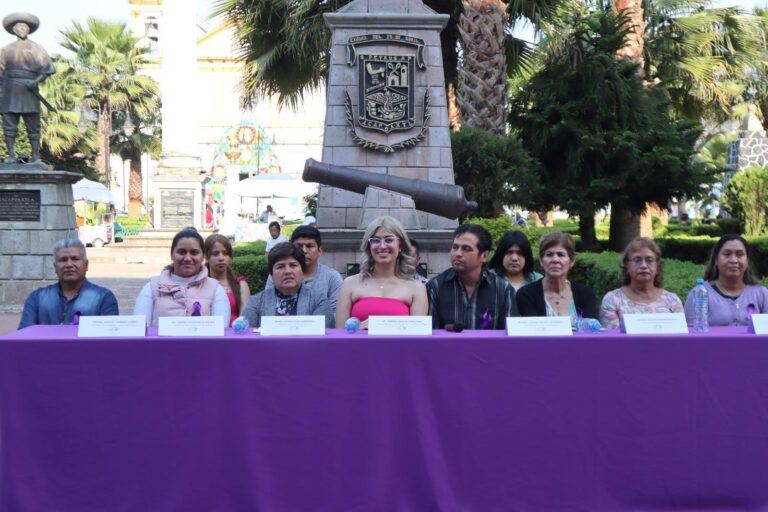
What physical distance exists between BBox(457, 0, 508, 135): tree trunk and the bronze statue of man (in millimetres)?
6602

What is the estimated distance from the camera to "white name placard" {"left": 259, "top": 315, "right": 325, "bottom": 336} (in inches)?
162

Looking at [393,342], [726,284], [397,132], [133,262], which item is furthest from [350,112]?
[133,262]

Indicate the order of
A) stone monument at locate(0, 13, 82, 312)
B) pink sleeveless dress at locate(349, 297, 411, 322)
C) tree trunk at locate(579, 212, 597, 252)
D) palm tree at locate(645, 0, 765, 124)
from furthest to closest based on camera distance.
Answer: palm tree at locate(645, 0, 765, 124) < tree trunk at locate(579, 212, 597, 252) < stone monument at locate(0, 13, 82, 312) < pink sleeveless dress at locate(349, 297, 411, 322)

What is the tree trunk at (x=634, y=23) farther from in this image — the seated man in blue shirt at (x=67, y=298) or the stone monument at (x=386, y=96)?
the seated man in blue shirt at (x=67, y=298)

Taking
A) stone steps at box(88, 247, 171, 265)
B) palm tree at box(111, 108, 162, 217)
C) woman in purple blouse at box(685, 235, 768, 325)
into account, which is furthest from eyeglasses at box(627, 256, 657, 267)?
palm tree at box(111, 108, 162, 217)

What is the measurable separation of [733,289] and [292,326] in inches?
100.0

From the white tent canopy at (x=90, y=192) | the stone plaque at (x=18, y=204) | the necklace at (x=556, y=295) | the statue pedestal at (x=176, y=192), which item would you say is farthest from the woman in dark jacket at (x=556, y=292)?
the white tent canopy at (x=90, y=192)

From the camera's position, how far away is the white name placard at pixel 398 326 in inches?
161

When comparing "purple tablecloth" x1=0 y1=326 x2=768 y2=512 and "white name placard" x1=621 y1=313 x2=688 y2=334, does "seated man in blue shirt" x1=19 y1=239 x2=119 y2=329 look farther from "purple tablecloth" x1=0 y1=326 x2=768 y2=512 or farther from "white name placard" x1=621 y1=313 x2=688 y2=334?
"white name placard" x1=621 y1=313 x2=688 y2=334

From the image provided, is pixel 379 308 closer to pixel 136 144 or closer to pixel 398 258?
pixel 398 258

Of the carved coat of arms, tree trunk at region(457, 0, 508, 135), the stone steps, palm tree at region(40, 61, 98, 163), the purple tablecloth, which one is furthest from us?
palm tree at region(40, 61, 98, 163)

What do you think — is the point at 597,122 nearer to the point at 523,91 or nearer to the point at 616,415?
the point at 523,91

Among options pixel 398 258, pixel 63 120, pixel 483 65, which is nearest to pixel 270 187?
pixel 63 120

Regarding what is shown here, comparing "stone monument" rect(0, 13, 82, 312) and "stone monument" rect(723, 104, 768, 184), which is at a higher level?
"stone monument" rect(723, 104, 768, 184)
